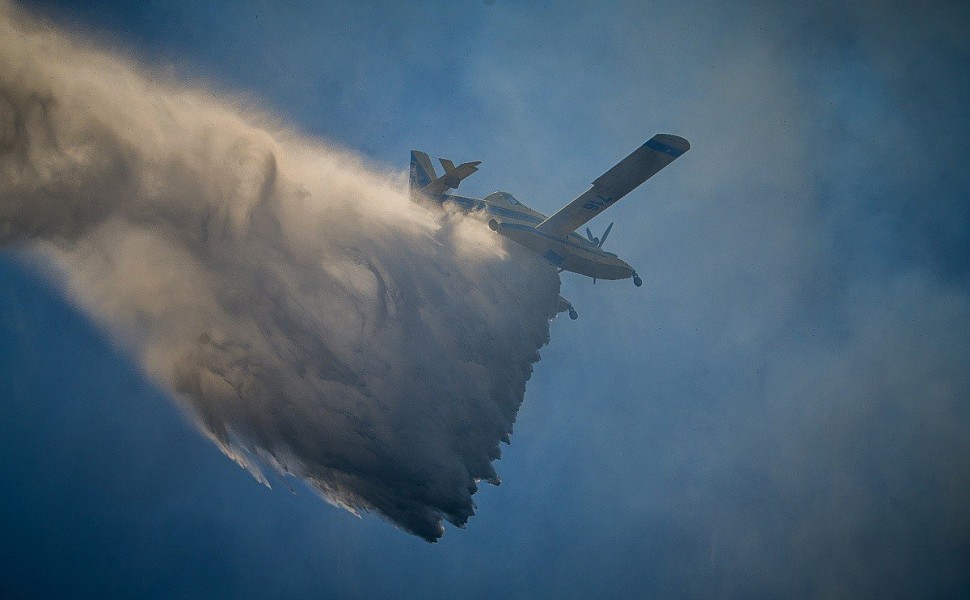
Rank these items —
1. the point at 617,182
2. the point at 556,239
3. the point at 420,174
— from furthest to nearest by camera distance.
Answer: the point at 556,239 < the point at 420,174 < the point at 617,182

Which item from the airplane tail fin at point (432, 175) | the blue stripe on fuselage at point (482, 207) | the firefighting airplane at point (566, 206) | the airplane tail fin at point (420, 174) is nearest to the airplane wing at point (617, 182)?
the firefighting airplane at point (566, 206)

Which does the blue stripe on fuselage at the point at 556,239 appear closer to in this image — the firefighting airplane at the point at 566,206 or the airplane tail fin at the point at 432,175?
the firefighting airplane at the point at 566,206

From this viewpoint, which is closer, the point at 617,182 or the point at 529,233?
the point at 617,182

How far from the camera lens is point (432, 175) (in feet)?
89.7

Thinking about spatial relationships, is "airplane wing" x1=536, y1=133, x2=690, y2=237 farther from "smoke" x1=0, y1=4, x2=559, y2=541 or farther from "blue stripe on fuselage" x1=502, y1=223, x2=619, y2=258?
"smoke" x1=0, y1=4, x2=559, y2=541

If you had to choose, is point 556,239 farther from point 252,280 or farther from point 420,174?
point 252,280

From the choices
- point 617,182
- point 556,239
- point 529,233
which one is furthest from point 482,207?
point 617,182

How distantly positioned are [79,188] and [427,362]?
35.0 feet

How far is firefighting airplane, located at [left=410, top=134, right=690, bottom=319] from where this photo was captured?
23562 mm

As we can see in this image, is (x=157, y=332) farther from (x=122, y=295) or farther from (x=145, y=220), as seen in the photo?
(x=145, y=220)

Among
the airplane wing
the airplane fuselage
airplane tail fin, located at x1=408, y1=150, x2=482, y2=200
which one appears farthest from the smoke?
the airplane wing

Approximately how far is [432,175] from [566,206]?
7.28 meters

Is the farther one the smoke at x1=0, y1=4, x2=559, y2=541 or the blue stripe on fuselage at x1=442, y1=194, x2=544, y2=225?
the blue stripe on fuselage at x1=442, y1=194, x2=544, y2=225

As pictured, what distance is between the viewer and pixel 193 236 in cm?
1463
